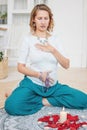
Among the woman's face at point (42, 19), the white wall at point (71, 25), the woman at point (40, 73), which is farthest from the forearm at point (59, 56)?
the white wall at point (71, 25)

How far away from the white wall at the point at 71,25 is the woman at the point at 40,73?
2.77 metres

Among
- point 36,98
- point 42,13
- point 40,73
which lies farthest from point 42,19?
point 36,98

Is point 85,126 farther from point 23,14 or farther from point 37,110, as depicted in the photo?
point 23,14

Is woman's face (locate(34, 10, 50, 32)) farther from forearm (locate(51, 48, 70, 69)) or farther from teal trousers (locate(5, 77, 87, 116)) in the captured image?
teal trousers (locate(5, 77, 87, 116))

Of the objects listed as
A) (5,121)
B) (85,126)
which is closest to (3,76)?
(5,121)

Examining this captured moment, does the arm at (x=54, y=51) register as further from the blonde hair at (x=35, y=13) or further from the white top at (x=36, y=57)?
the blonde hair at (x=35, y=13)

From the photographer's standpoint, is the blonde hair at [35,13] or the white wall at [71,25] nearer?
the blonde hair at [35,13]

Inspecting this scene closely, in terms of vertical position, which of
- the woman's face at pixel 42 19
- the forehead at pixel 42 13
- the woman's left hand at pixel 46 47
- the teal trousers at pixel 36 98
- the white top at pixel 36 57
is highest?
the forehead at pixel 42 13

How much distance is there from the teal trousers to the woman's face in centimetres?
38

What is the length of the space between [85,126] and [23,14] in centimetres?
351

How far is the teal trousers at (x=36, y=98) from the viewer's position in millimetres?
1875

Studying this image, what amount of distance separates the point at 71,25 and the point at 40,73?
2.99 meters

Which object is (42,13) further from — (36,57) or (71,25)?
(71,25)

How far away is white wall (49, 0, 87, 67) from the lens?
15.4ft
